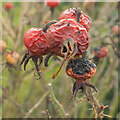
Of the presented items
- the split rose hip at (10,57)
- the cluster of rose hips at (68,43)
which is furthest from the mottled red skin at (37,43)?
the split rose hip at (10,57)

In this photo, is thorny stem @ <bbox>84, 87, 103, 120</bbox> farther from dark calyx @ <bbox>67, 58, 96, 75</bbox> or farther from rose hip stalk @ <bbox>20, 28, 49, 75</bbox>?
rose hip stalk @ <bbox>20, 28, 49, 75</bbox>

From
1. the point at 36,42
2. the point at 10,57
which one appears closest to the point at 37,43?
the point at 36,42

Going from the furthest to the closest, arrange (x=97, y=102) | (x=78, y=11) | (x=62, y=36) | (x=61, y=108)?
(x=61, y=108) → (x=97, y=102) → (x=78, y=11) → (x=62, y=36)

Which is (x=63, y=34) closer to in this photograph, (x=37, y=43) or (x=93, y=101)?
(x=37, y=43)

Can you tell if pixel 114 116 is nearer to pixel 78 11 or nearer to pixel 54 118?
pixel 54 118

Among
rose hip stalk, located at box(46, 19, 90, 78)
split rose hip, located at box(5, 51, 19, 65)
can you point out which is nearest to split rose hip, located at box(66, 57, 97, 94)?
rose hip stalk, located at box(46, 19, 90, 78)

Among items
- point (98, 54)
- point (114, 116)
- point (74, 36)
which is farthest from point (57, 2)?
point (114, 116)
